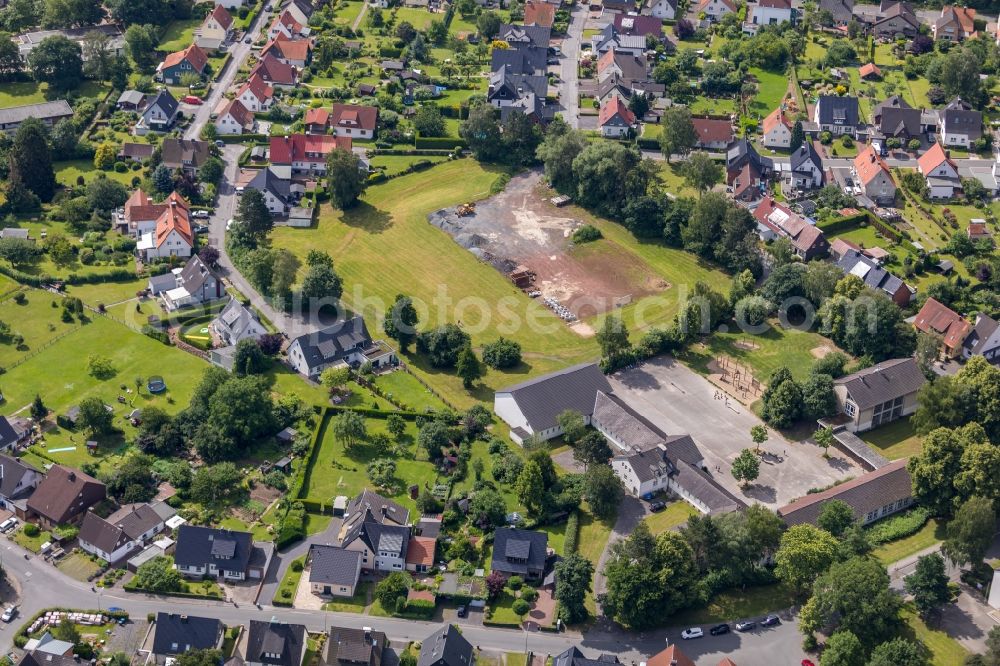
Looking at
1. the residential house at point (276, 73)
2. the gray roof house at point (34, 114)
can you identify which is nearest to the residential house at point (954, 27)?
the residential house at point (276, 73)

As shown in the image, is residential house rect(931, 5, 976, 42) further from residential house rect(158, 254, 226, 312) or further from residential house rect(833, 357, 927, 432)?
residential house rect(158, 254, 226, 312)

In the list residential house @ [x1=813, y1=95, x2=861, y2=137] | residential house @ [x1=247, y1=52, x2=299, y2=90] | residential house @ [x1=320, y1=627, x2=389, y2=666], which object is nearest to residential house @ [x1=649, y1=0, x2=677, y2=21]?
residential house @ [x1=813, y1=95, x2=861, y2=137]

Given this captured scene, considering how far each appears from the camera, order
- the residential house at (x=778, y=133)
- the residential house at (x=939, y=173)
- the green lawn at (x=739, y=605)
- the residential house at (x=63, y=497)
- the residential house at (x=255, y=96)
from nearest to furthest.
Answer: the green lawn at (x=739, y=605)
the residential house at (x=63, y=497)
the residential house at (x=939, y=173)
the residential house at (x=778, y=133)
the residential house at (x=255, y=96)

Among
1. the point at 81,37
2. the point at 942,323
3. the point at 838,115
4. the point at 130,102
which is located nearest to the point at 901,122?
the point at 838,115

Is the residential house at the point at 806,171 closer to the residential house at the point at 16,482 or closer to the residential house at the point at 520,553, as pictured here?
the residential house at the point at 520,553

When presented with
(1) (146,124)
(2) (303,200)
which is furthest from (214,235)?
(1) (146,124)

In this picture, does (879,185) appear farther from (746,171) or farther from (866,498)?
(866,498)
